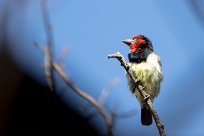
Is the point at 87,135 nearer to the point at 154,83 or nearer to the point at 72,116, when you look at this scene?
the point at 72,116

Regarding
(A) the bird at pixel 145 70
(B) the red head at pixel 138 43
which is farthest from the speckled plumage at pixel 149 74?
(B) the red head at pixel 138 43

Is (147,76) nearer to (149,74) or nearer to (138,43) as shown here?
(149,74)

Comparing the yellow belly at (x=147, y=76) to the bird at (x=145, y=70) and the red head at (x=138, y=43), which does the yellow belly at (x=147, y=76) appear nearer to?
the bird at (x=145, y=70)

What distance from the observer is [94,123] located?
1860 mm

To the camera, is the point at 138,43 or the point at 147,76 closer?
the point at 147,76

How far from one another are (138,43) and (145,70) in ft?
1.99

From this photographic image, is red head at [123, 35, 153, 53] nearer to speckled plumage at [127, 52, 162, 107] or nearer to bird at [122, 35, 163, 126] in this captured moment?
bird at [122, 35, 163, 126]

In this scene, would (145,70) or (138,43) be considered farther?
(138,43)

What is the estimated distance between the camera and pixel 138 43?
3.88 m

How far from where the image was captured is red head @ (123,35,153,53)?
150 inches

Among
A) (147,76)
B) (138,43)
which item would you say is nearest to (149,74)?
(147,76)

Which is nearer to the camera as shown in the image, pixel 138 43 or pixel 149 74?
pixel 149 74

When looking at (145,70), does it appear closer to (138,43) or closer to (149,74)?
(149,74)

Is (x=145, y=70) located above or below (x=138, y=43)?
below
